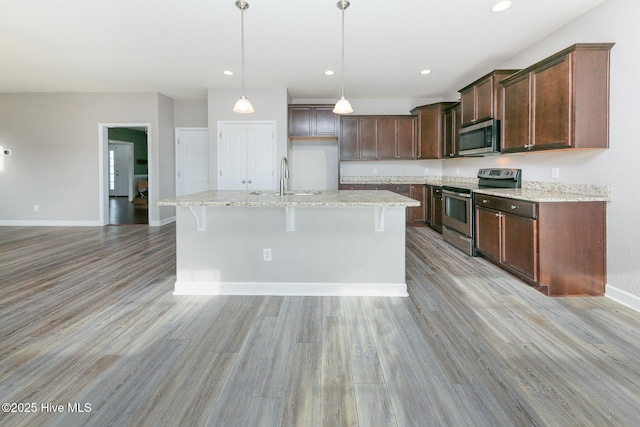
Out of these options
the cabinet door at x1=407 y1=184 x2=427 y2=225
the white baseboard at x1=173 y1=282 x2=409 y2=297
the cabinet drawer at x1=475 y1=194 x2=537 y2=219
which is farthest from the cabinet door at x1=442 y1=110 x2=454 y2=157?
the white baseboard at x1=173 y1=282 x2=409 y2=297

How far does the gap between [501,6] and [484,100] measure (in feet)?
4.52

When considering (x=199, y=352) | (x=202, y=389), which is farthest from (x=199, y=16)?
(x=202, y=389)

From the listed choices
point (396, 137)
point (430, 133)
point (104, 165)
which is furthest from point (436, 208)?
point (104, 165)

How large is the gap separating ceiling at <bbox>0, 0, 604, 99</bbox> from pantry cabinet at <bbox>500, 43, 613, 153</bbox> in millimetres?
533

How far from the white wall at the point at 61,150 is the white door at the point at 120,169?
217 inches

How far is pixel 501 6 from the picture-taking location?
3197mm

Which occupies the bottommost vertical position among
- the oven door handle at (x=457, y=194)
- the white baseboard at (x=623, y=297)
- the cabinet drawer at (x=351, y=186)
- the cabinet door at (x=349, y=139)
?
the white baseboard at (x=623, y=297)

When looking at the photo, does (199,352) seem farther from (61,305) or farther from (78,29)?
(78,29)

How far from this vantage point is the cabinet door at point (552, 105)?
3.05 metres

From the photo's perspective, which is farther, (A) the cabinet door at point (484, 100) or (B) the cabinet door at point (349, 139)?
(B) the cabinet door at point (349, 139)

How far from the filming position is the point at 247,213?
10.1 feet

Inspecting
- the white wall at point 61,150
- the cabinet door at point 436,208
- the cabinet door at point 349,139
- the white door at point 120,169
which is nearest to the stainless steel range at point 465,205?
the cabinet door at point 436,208

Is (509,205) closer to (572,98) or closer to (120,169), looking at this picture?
(572,98)

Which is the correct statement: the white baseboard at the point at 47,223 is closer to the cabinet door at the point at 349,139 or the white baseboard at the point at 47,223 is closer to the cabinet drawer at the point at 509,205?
the cabinet door at the point at 349,139
